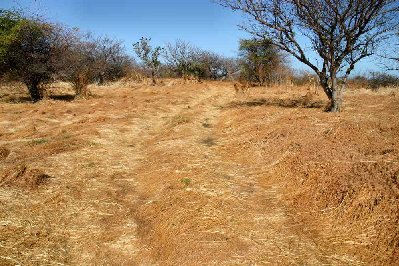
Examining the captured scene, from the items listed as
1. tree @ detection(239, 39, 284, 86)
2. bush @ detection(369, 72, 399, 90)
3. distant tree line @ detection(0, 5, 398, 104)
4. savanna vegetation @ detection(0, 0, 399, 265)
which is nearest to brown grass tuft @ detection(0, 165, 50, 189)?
savanna vegetation @ detection(0, 0, 399, 265)

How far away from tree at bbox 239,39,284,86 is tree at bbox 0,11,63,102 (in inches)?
707

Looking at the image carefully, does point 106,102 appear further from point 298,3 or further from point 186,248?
point 186,248

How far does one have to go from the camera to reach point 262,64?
34.7 m

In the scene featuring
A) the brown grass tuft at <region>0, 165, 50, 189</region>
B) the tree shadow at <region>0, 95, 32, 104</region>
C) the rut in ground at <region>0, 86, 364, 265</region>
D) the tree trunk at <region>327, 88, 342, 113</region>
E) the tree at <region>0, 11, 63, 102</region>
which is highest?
the tree at <region>0, 11, 63, 102</region>

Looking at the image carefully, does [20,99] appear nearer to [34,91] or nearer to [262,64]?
[34,91]

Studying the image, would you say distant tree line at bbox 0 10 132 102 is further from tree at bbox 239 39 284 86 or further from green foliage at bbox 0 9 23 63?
tree at bbox 239 39 284 86

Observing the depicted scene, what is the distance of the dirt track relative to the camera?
4.70 m

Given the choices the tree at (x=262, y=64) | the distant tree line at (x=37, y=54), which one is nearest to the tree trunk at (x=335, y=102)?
the distant tree line at (x=37, y=54)

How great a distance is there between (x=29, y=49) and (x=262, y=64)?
21.8 meters

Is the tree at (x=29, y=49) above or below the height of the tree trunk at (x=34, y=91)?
above

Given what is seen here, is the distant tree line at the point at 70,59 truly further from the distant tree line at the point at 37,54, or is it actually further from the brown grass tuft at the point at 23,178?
the brown grass tuft at the point at 23,178

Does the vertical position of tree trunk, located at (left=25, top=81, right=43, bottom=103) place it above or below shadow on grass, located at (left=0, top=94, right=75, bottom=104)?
above

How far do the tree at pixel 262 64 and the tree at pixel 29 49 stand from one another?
18.0 metres

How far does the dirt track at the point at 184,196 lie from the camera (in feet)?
15.4
